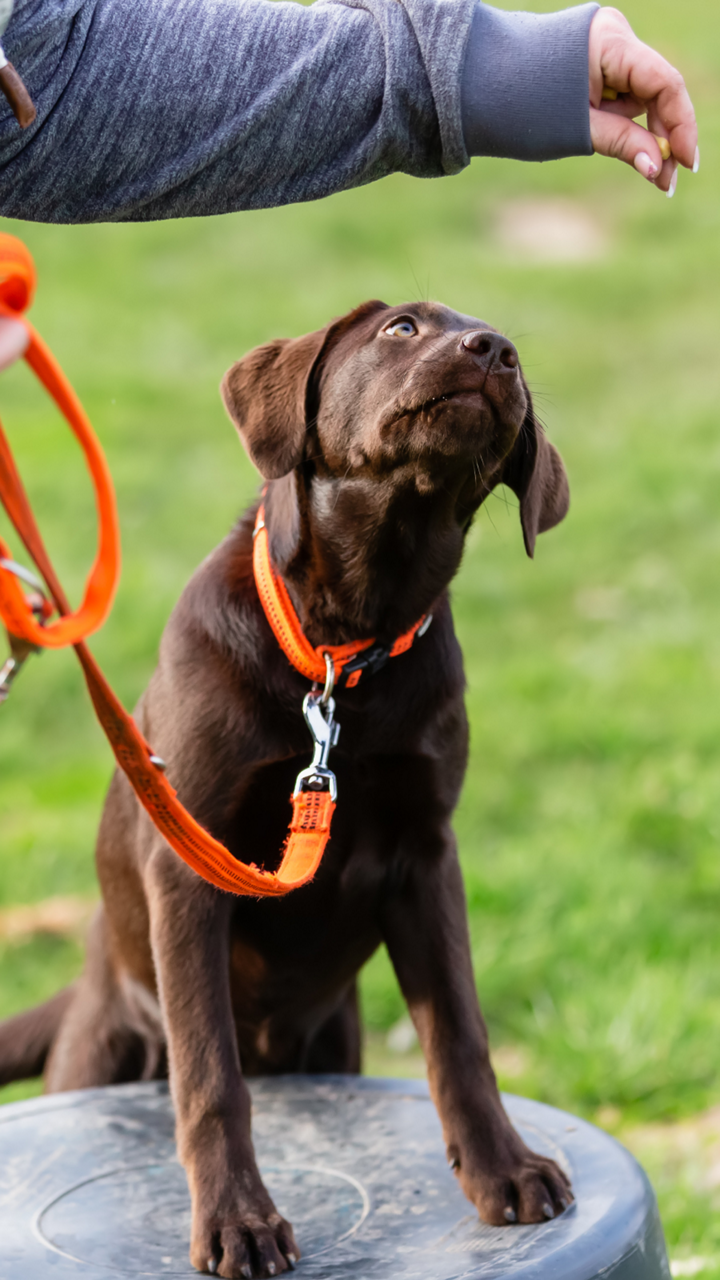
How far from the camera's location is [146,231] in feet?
33.9

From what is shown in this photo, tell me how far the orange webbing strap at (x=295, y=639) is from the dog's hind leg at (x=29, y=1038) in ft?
4.18

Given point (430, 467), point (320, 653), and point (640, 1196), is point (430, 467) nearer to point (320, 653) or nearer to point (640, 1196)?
point (320, 653)

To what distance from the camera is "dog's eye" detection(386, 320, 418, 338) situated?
2.22 metres

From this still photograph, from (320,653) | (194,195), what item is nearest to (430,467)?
(320,653)

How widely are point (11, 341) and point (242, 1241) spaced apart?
3.95 ft

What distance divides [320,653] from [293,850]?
1.01ft

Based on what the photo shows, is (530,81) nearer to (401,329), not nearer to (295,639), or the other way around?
(401,329)

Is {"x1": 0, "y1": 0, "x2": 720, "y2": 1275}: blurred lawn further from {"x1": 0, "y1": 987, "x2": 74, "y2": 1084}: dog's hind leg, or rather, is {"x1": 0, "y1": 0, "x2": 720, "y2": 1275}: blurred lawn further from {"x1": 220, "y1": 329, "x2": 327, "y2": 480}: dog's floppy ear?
{"x1": 0, "y1": 987, "x2": 74, "y2": 1084}: dog's hind leg

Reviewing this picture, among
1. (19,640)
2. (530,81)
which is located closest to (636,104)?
(530,81)

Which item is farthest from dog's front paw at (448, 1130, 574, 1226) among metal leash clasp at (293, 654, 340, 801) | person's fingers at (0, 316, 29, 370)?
person's fingers at (0, 316, 29, 370)

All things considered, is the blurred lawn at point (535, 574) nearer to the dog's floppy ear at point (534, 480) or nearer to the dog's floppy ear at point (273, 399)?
the dog's floppy ear at point (534, 480)

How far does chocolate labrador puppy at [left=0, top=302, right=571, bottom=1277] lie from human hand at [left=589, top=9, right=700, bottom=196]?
0.31 meters

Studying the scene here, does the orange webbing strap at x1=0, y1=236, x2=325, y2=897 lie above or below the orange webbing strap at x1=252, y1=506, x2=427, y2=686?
above

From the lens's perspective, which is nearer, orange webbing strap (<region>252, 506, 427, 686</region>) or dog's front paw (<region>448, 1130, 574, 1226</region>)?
dog's front paw (<region>448, 1130, 574, 1226</region>)
